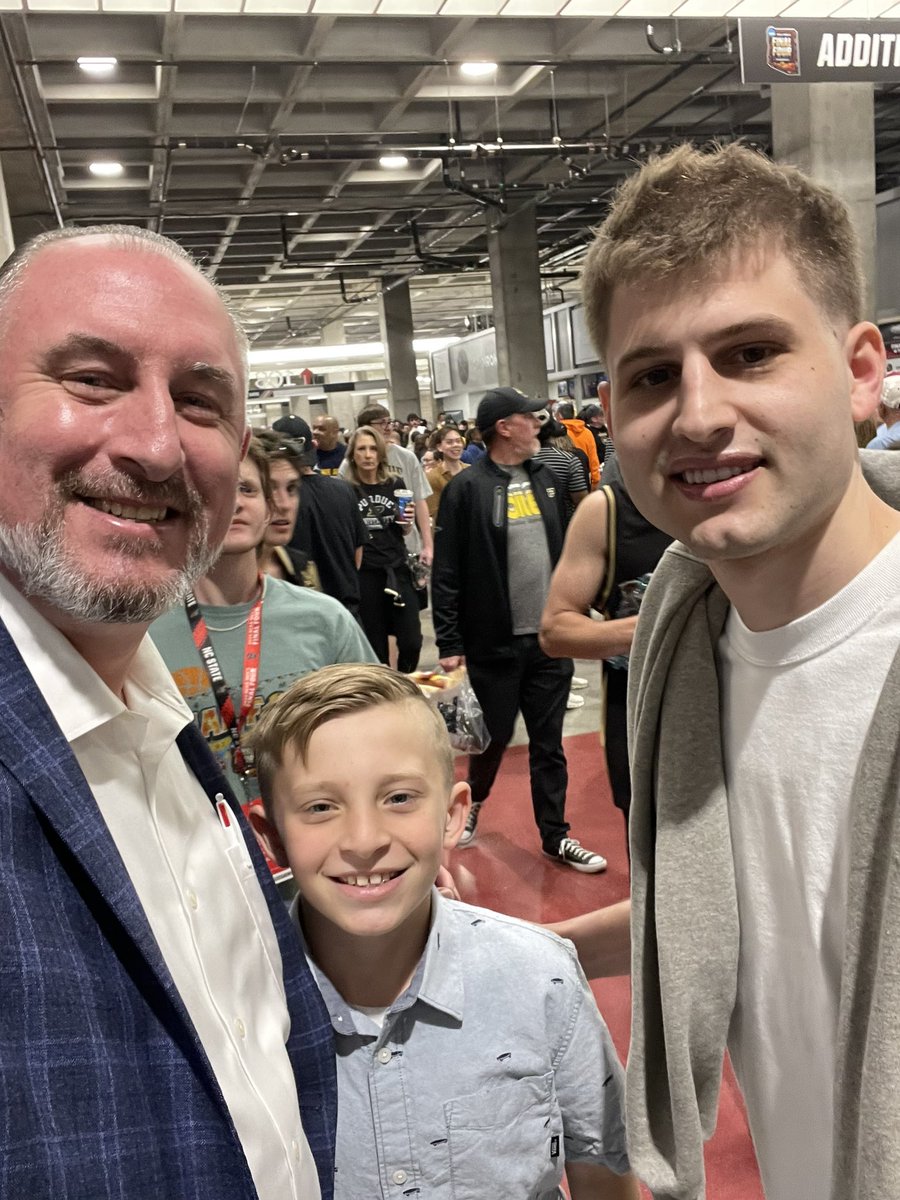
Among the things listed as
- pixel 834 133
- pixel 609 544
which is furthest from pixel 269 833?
pixel 834 133

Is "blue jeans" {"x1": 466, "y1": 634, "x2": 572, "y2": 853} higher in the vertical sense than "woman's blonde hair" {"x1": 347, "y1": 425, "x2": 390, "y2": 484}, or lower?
lower

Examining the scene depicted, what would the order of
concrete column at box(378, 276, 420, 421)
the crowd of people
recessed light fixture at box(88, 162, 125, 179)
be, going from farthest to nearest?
concrete column at box(378, 276, 420, 421) < recessed light fixture at box(88, 162, 125, 179) < the crowd of people

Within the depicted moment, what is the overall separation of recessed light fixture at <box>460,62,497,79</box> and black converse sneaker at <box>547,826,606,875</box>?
7353 mm

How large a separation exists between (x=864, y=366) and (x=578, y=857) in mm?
3242

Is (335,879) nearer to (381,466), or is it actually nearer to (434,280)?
(381,466)

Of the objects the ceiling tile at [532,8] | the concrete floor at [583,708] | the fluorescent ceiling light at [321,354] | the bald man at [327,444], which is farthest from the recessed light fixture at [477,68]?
the fluorescent ceiling light at [321,354]

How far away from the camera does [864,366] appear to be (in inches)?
42.9

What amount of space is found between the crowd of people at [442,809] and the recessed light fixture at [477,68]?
334 inches

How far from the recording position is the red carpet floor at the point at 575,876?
94.8 inches

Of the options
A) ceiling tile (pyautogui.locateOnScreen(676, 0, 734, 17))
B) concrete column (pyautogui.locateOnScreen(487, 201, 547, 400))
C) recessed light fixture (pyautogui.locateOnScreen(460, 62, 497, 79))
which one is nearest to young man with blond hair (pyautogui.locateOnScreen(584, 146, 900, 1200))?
ceiling tile (pyautogui.locateOnScreen(676, 0, 734, 17))

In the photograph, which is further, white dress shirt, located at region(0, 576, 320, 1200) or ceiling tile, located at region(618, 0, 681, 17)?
ceiling tile, located at region(618, 0, 681, 17)

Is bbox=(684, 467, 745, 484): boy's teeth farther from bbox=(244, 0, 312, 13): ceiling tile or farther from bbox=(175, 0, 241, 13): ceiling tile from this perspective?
bbox=(244, 0, 312, 13): ceiling tile

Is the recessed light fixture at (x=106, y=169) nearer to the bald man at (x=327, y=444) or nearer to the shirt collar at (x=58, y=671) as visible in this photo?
the bald man at (x=327, y=444)

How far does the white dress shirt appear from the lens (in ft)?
3.08
